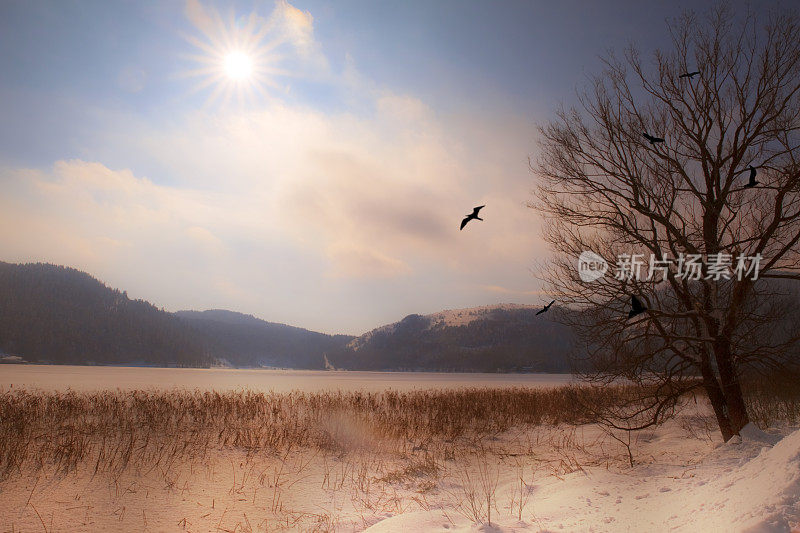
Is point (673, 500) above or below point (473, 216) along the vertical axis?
below

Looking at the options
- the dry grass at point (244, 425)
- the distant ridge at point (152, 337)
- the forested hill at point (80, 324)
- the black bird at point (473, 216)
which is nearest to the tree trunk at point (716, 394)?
the dry grass at point (244, 425)

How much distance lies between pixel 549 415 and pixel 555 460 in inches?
307

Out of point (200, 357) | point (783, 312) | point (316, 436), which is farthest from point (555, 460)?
point (200, 357)

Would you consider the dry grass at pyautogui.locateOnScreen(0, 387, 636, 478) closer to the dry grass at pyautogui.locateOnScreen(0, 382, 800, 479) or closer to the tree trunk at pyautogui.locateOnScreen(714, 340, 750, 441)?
the dry grass at pyautogui.locateOnScreen(0, 382, 800, 479)

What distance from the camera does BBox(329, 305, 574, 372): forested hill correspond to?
14950cm

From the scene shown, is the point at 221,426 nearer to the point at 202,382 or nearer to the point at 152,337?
the point at 202,382

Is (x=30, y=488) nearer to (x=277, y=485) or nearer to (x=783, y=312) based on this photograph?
(x=277, y=485)

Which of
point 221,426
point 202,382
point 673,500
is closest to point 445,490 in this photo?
point 673,500

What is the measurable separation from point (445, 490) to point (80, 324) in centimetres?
17826

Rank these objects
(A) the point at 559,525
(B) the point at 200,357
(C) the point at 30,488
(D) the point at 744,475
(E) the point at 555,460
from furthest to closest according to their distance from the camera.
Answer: (B) the point at 200,357 < (E) the point at 555,460 < (C) the point at 30,488 < (A) the point at 559,525 < (D) the point at 744,475

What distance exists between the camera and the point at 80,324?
14600 centimetres

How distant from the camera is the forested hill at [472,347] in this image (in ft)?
490

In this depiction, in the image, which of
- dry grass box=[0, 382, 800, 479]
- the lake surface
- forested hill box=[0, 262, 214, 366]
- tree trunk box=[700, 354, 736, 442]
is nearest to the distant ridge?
forested hill box=[0, 262, 214, 366]

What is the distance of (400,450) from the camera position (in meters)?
11.6
